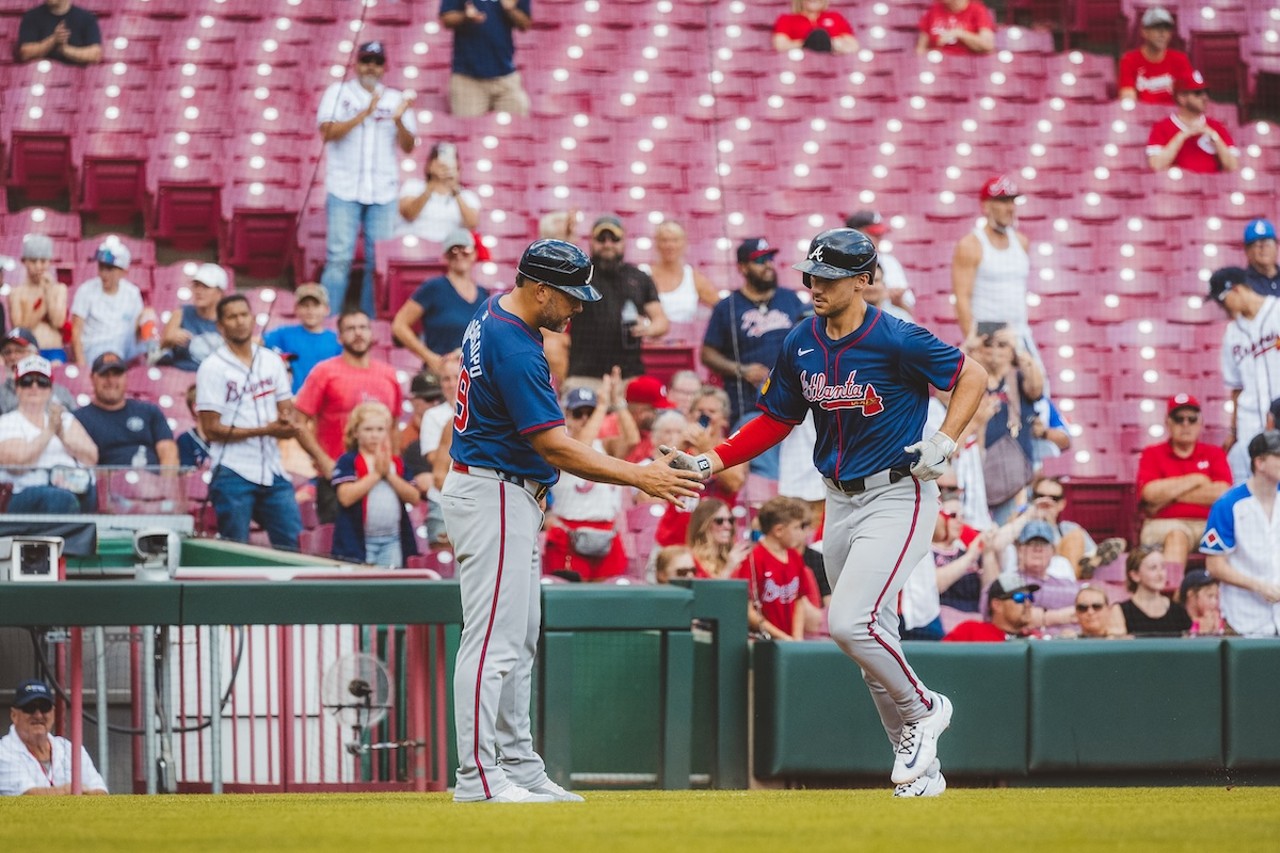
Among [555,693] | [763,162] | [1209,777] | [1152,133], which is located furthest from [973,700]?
[1152,133]

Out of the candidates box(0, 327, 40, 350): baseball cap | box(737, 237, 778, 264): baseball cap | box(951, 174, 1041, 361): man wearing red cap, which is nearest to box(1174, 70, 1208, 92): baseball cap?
box(951, 174, 1041, 361): man wearing red cap

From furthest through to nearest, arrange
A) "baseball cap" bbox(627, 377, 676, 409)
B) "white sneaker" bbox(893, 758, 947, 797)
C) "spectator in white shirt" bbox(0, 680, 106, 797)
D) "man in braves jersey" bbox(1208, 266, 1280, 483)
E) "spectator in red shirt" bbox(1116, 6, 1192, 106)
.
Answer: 1. "spectator in red shirt" bbox(1116, 6, 1192, 106)
2. "man in braves jersey" bbox(1208, 266, 1280, 483)
3. "baseball cap" bbox(627, 377, 676, 409)
4. "spectator in white shirt" bbox(0, 680, 106, 797)
5. "white sneaker" bbox(893, 758, 947, 797)

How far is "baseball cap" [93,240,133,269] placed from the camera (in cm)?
983

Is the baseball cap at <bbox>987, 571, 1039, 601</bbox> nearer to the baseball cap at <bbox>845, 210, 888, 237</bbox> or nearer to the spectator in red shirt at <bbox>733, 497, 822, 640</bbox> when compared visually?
the spectator in red shirt at <bbox>733, 497, 822, 640</bbox>

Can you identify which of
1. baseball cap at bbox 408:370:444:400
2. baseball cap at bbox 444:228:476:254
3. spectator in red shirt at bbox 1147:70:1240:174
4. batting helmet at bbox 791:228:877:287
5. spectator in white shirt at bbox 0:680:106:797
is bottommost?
spectator in white shirt at bbox 0:680:106:797

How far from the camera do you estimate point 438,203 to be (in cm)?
1068

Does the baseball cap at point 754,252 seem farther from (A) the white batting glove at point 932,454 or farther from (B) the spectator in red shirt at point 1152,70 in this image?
(B) the spectator in red shirt at point 1152,70

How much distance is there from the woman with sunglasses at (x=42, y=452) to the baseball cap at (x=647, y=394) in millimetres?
2534

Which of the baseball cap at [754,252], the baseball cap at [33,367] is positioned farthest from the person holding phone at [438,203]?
the baseball cap at [33,367]

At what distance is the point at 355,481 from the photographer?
817cm

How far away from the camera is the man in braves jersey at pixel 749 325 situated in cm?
935

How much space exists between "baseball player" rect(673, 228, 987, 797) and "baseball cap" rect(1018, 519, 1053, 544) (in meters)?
2.98

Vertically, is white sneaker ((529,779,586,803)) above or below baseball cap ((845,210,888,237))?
below

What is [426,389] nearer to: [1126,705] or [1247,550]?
[1126,705]
